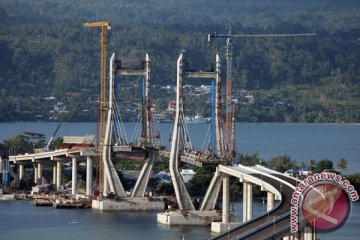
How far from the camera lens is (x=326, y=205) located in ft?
129

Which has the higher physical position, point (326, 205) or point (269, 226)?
point (326, 205)

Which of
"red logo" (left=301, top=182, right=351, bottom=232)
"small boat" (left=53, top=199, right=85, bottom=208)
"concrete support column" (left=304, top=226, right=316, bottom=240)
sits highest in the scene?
"red logo" (left=301, top=182, right=351, bottom=232)

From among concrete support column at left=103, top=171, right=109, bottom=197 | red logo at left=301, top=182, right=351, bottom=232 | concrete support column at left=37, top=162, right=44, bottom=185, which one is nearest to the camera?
red logo at left=301, top=182, right=351, bottom=232

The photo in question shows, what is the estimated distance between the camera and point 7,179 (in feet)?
245

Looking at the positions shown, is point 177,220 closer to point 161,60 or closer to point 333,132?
point 333,132

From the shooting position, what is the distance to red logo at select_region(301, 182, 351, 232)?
3866 centimetres

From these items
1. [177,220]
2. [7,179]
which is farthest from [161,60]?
[177,220]

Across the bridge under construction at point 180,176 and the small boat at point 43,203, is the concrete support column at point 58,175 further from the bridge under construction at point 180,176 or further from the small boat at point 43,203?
the small boat at point 43,203

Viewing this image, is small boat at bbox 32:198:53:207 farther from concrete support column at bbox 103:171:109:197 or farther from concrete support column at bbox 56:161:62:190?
concrete support column at bbox 56:161:62:190

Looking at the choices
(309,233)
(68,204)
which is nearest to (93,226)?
(68,204)

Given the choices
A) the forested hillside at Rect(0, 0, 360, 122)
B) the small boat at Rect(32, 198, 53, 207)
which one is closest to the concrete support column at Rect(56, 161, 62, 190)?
the small boat at Rect(32, 198, 53, 207)

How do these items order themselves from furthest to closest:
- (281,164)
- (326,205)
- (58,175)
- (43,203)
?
(281,164)
(58,175)
(43,203)
(326,205)

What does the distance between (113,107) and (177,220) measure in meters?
8.49

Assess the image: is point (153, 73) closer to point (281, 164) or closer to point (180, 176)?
point (281, 164)
